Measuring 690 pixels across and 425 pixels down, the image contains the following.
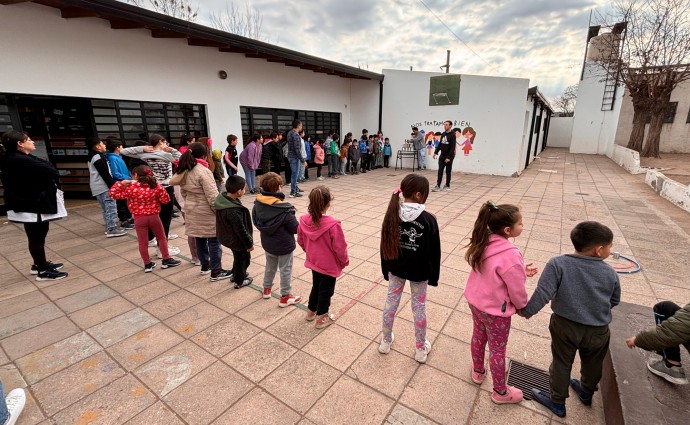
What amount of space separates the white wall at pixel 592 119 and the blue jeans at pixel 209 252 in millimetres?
25588

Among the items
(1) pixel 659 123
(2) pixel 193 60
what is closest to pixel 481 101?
(2) pixel 193 60

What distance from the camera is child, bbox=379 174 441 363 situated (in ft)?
6.97

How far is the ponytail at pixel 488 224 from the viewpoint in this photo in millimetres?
1818

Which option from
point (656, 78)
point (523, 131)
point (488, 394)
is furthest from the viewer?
point (656, 78)

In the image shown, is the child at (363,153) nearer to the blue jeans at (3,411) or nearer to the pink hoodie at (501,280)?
the pink hoodie at (501,280)

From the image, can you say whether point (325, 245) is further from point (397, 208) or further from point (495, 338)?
point (495, 338)

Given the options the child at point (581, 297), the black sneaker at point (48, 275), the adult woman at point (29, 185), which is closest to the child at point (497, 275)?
the child at point (581, 297)

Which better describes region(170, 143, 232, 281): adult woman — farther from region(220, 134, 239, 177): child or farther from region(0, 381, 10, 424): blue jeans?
region(220, 134, 239, 177): child

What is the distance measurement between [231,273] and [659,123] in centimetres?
2255

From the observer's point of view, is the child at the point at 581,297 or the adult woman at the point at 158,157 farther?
the adult woman at the point at 158,157

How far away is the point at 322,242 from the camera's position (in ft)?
8.54

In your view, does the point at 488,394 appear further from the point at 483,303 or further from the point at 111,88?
the point at 111,88

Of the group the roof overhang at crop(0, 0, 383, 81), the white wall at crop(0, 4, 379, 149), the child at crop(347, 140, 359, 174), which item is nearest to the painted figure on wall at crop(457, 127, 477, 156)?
the child at crop(347, 140, 359, 174)

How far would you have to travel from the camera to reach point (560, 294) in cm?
179
